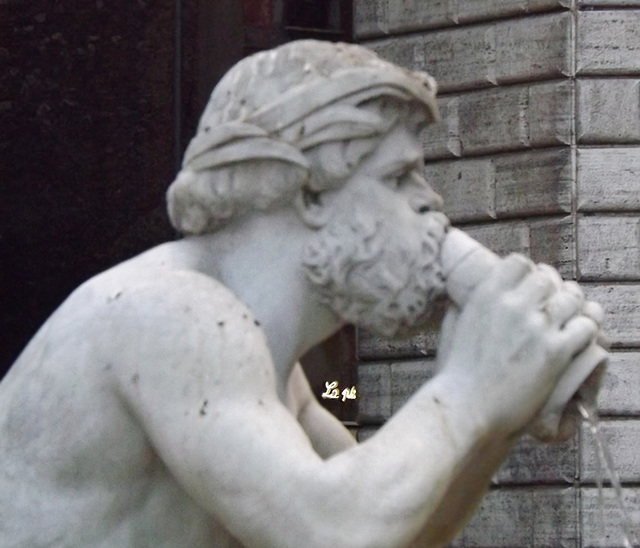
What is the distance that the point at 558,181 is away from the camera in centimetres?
959

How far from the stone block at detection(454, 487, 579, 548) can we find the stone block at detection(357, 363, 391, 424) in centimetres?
80

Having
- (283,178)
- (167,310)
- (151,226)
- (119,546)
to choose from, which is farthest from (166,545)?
(151,226)

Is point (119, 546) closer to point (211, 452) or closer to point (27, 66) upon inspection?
point (211, 452)

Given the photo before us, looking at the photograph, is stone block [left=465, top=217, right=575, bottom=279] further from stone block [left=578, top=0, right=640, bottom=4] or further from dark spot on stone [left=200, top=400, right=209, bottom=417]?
dark spot on stone [left=200, top=400, right=209, bottom=417]

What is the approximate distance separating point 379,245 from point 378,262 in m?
0.03

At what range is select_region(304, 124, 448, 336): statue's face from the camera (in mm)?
3738

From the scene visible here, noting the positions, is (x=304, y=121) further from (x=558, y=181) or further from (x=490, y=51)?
(x=490, y=51)

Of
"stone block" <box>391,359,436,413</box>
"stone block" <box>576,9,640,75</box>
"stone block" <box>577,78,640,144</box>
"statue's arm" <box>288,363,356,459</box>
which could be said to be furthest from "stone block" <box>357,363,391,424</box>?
"statue's arm" <box>288,363,356,459</box>

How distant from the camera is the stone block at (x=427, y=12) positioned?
9.79 metres

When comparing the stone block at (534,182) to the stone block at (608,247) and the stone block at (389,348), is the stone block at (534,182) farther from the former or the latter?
the stone block at (389,348)

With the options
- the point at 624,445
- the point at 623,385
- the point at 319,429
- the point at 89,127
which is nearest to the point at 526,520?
the point at 624,445

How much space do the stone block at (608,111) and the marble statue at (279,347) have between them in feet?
19.2

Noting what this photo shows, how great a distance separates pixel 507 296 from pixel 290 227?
44 cm

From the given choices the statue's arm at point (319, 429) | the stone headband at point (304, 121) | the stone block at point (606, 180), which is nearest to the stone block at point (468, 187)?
the stone block at point (606, 180)
